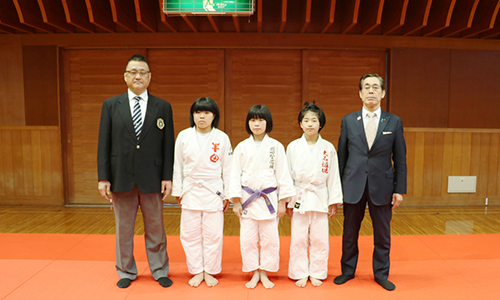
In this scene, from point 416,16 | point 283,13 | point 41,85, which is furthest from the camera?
point 41,85

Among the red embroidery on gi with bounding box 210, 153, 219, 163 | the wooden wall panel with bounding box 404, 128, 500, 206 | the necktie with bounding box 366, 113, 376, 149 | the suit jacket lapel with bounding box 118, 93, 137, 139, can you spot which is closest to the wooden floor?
the wooden wall panel with bounding box 404, 128, 500, 206

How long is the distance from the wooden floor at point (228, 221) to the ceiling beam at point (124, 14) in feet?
8.73

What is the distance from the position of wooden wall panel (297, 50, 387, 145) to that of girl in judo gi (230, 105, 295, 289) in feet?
8.71

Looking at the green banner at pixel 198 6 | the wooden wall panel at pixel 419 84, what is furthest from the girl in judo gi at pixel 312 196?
the wooden wall panel at pixel 419 84

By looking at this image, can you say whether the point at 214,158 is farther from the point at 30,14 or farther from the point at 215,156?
the point at 30,14

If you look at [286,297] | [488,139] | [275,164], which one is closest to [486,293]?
[286,297]

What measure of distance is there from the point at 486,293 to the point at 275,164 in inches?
70.1

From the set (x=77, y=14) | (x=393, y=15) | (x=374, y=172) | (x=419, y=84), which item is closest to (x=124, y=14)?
(x=77, y=14)

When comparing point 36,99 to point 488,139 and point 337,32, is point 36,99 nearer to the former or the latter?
point 337,32

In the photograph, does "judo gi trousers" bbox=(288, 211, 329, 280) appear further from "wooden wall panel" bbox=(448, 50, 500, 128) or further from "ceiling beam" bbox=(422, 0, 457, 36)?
"wooden wall panel" bbox=(448, 50, 500, 128)

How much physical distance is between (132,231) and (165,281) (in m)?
0.46

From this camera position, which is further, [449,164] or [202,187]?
[449,164]

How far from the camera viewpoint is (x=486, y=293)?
227cm

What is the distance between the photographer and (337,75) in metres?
4.85
